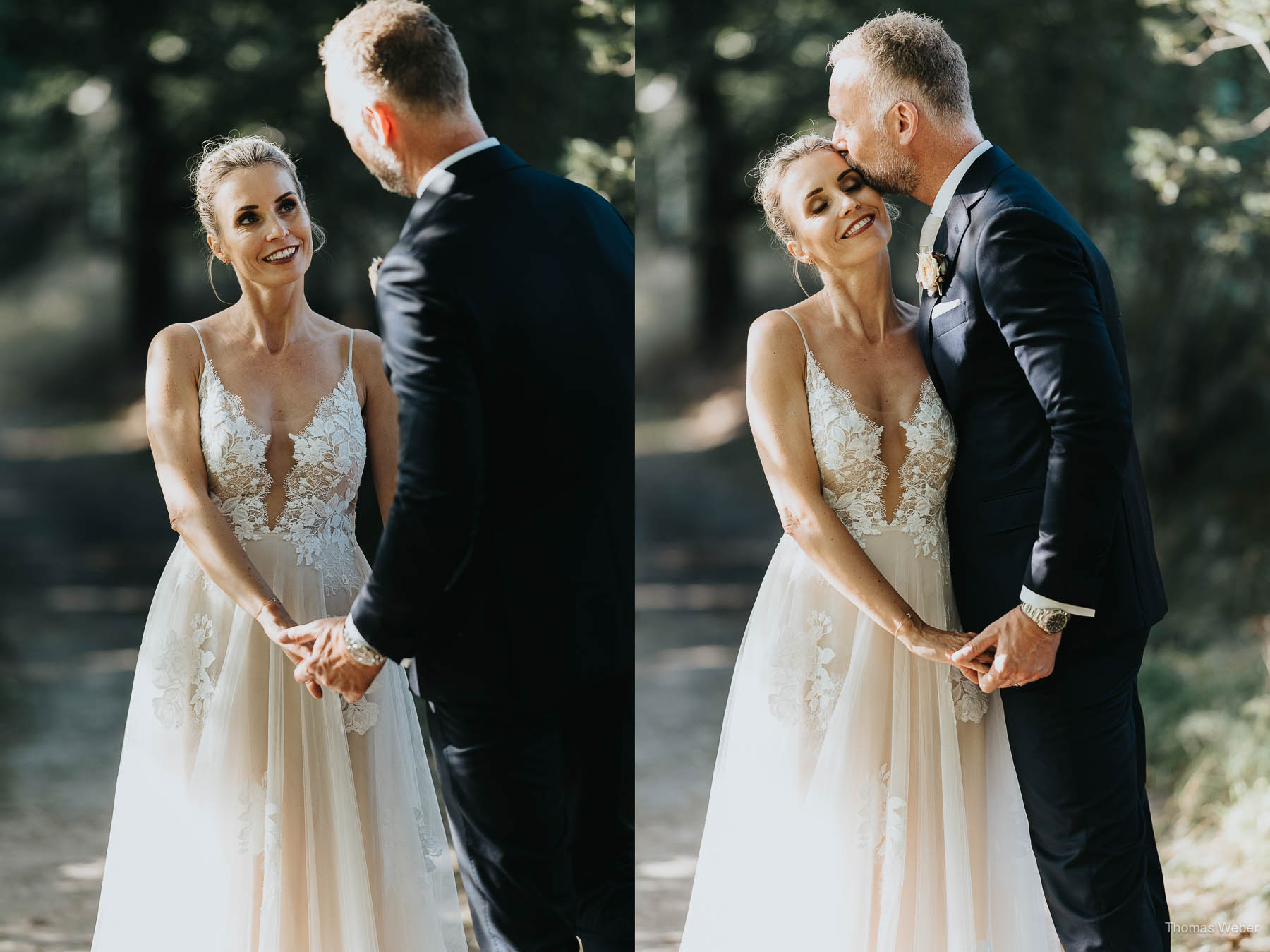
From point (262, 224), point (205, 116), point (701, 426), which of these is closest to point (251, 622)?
point (262, 224)

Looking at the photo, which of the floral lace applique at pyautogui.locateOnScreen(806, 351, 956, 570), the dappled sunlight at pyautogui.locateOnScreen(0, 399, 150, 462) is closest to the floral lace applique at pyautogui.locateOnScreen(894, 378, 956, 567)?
the floral lace applique at pyautogui.locateOnScreen(806, 351, 956, 570)

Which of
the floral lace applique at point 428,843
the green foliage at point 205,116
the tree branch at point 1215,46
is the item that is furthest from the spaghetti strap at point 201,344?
the tree branch at point 1215,46

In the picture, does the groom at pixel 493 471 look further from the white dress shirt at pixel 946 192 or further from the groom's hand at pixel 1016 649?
the groom's hand at pixel 1016 649

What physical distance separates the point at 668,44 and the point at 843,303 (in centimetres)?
476

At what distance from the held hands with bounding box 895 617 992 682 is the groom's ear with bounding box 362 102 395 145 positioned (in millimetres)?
1415

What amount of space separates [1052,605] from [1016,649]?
0.12 metres

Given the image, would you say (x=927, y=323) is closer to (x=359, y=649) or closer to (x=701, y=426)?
(x=359, y=649)

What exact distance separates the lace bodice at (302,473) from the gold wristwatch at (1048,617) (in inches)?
54.6

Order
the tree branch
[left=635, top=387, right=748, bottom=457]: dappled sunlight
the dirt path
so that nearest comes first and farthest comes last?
1. the tree branch
2. the dirt path
3. [left=635, top=387, right=748, bottom=457]: dappled sunlight

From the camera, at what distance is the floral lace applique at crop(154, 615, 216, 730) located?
8.40ft

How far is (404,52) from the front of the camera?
2297 mm

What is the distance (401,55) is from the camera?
229cm

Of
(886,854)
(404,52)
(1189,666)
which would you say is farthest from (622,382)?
(1189,666)

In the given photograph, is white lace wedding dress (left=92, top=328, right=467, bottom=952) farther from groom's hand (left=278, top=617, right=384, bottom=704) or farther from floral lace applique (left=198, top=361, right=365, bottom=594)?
groom's hand (left=278, top=617, right=384, bottom=704)
